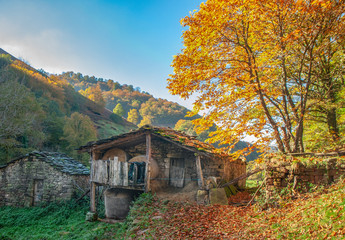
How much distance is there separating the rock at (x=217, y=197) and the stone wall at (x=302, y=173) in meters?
2.51

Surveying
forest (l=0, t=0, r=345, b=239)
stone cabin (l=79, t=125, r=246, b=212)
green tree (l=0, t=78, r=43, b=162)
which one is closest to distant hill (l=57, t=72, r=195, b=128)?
green tree (l=0, t=78, r=43, b=162)

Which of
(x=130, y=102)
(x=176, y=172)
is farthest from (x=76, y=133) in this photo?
(x=130, y=102)

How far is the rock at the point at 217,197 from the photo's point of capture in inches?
352

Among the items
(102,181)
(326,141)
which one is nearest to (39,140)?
(102,181)

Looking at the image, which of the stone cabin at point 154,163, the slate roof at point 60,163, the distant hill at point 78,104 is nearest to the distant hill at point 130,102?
the distant hill at point 78,104

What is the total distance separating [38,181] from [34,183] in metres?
0.31

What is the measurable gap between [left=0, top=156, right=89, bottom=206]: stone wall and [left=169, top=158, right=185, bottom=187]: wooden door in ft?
21.4

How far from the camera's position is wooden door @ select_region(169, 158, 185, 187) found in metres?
12.5

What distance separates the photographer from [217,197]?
9109mm

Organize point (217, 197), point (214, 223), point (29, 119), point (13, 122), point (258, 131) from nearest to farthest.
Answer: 1. point (214, 223)
2. point (258, 131)
3. point (217, 197)
4. point (13, 122)
5. point (29, 119)

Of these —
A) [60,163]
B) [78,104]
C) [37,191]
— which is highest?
[78,104]

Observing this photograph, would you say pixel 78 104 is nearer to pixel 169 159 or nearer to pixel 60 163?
pixel 60 163

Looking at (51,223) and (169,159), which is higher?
(169,159)

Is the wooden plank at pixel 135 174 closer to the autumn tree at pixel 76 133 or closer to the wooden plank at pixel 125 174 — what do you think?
the wooden plank at pixel 125 174
